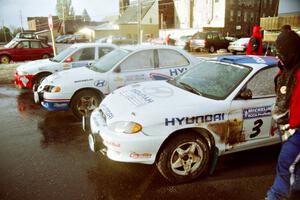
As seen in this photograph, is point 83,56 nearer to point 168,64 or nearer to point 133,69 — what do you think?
point 133,69

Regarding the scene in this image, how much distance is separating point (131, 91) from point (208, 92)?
1166 millimetres

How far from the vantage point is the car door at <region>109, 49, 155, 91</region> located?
602 centimetres

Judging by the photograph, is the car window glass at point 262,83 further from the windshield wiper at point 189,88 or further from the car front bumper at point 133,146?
the car front bumper at point 133,146

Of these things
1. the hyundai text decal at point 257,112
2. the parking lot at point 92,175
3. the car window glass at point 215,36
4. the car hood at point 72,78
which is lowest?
the parking lot at point 92,175

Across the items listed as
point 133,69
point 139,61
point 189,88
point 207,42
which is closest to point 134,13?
point 207,42

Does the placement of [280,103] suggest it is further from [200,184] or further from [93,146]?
[93,146]

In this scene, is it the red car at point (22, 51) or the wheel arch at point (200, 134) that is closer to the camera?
the wheel arch at point (200, 134)

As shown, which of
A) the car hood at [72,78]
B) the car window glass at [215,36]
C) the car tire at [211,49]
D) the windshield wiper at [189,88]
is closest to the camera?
the windshield wiper at [189,88]

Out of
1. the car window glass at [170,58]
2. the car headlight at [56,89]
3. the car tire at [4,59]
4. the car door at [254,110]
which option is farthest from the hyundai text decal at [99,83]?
the car tire at [4,59]

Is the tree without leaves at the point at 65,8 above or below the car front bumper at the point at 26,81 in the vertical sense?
above

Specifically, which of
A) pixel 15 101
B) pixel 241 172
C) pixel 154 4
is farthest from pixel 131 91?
pixel 154 4

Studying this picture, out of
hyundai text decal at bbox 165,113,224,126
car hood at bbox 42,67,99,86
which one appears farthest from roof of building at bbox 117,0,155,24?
hyundai text decal at bbox 165,113,224,126

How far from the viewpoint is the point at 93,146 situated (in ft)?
11.9

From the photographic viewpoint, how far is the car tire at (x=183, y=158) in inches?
133
